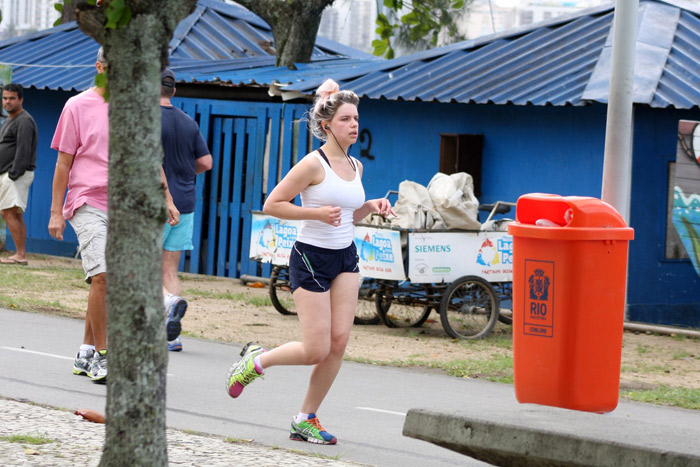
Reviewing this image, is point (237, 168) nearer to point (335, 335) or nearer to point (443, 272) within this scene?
point (443, 272)

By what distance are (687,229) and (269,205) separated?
7.06 m

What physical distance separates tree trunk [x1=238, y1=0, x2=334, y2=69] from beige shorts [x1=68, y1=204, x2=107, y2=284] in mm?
9938

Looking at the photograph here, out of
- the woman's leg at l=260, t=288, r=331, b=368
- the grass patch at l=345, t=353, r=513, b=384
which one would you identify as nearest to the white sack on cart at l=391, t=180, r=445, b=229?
the grass patch at l=345, t=353, r=513, b=384

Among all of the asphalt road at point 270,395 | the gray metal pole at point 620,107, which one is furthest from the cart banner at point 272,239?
the gray metal pole at point 620,107

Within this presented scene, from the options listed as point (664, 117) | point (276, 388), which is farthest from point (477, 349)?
point (664, 117)

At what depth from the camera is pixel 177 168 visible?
31.1ft

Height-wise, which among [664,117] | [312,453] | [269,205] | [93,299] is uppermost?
[664,117]

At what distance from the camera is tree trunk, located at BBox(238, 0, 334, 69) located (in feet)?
58.5

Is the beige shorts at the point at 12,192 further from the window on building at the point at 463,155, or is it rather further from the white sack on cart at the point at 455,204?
the white sack on cart at the point at 455,204

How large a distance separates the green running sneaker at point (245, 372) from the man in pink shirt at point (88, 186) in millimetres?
1396

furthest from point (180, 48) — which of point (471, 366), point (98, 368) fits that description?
point (98, 368)

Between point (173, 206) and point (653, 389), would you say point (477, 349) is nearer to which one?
point (653, 389)

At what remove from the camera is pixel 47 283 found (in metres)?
14.1

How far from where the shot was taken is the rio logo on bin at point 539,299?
22.0 ft
